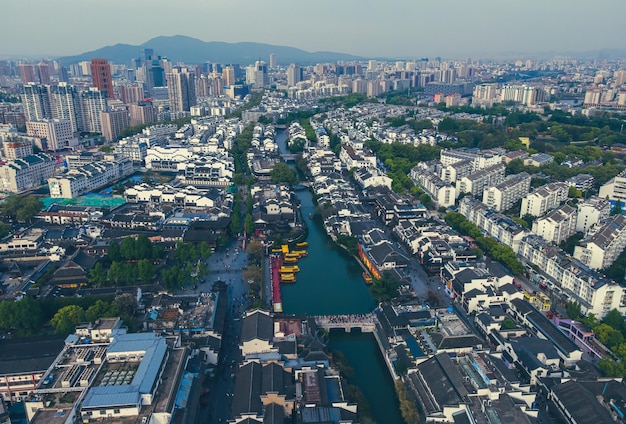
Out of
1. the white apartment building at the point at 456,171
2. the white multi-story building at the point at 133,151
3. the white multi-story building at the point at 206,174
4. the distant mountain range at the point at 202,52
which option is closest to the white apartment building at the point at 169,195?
the white multi-story building at the point at 206,174

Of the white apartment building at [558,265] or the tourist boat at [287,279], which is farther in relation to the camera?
the tourist boat at [287,279]

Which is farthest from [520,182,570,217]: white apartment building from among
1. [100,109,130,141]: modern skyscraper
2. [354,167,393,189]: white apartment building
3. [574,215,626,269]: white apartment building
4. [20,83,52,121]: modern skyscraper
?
[20,83,52,121]: modern skyscraper

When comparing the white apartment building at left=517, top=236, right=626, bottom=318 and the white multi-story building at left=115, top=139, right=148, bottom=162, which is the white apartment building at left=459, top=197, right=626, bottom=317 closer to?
the white apartment building at left=517, top=236, right=626, bottom=318

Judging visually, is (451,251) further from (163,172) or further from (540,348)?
(163,172)

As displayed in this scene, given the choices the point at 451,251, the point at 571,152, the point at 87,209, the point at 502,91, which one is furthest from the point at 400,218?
the point at 502,91

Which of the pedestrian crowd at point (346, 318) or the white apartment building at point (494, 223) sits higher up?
the white apartment building at point (494, 223)

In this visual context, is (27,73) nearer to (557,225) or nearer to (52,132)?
(52,132)

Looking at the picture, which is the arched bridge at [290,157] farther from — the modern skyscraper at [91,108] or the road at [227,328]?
the modern skyscraper at [91,108]
